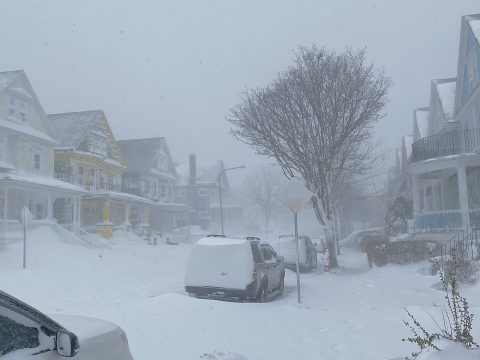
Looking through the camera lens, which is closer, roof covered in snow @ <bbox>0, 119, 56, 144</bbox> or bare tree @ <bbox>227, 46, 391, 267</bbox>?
bare tree @ <bbox>227, 46, 391, 267</bbox>

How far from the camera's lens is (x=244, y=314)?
1009 cm

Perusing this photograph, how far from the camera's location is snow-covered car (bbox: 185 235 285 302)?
41.2ft

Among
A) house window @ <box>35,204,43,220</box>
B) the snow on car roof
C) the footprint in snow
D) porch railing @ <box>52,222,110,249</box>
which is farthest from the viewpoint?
house window @ <box>35,204,43,220</box>

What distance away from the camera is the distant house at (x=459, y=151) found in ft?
72.3

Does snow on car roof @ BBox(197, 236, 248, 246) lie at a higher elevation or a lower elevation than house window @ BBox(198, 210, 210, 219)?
lower

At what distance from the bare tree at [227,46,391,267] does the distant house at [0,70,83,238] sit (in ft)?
45.9

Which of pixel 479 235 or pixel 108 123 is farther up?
pixel 108 123

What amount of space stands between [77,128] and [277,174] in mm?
46864

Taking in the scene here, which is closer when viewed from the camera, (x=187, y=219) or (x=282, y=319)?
Answer: (x=282, y=319)

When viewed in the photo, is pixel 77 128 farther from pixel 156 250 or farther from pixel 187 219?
pixel 187 219

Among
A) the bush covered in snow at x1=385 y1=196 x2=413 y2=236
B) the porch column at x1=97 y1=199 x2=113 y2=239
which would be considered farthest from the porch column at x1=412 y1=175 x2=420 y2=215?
the porch column at x1=97 y1=199 x2=113 y2=239

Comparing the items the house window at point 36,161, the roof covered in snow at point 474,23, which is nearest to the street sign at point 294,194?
the roof covered in snow at point 474,23

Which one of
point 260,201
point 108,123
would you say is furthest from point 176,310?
point 260,201

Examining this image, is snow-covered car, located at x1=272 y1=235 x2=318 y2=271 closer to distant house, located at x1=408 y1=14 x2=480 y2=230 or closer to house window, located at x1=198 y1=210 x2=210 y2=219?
distant house, located at x1=408 y1=14 x2=480 y2=230
